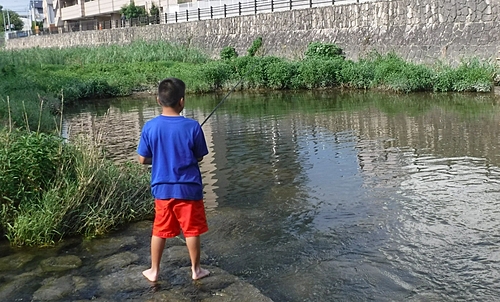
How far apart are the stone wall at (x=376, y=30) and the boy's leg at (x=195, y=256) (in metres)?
17.9

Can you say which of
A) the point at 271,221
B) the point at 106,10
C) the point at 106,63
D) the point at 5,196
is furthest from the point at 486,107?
the point at 106,10

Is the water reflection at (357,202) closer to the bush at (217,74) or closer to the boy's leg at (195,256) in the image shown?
the boy's leg at (195,256)

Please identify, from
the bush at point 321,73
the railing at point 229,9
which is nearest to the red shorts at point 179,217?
the bush at point 321,73

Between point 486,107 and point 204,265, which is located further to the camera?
point 486,107

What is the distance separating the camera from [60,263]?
17.9 ft

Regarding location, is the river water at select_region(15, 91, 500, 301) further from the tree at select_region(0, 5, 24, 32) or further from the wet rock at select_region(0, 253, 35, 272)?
the tree at select_region(0, 5, 24, 32)

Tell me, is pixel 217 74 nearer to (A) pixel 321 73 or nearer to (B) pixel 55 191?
(A) pixel 321 73

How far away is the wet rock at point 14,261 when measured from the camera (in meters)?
5.40

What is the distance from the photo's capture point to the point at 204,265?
530 centimetres

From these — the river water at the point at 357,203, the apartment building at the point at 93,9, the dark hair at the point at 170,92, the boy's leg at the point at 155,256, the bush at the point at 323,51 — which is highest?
the apartment building at the point at 93,9

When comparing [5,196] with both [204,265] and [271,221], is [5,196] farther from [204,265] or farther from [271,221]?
[271,221]

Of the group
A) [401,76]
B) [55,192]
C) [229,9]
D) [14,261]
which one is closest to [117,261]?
[14,261]

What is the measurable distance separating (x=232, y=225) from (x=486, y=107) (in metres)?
11.5

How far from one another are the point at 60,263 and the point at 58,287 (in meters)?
0.62
